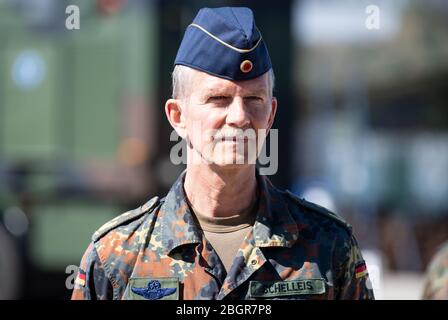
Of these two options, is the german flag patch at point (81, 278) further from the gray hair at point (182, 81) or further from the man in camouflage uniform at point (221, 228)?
the gray hair at point (182, 81)

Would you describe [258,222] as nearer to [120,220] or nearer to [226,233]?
[226,233]

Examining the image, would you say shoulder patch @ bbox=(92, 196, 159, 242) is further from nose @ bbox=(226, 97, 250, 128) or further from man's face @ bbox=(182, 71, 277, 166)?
nose @ bbox=(226, 97, 250, 128)

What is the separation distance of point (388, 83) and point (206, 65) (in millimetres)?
10215

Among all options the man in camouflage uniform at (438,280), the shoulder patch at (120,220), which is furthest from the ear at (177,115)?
the man in camouflage uniform at (438,280)

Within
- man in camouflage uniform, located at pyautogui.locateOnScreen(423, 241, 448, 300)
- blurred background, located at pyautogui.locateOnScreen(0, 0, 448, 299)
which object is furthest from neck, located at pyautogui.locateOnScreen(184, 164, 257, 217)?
blurred background, located at pyautogui.locateOnScreen(0, 0, 448, 299)

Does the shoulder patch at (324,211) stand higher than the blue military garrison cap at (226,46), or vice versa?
the blue military garrison cap at (226,46)

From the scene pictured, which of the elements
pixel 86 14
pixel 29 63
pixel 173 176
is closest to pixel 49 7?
pixel 86 14

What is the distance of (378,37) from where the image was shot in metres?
11.7

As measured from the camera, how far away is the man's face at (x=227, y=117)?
231 cm

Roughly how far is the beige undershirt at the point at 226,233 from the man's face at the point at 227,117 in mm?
202

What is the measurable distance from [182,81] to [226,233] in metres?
0.45

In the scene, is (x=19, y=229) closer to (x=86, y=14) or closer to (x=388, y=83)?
(x=86, y=14)

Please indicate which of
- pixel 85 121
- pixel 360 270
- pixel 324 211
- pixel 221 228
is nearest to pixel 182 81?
pixel 221 228

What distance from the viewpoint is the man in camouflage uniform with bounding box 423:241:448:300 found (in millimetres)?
3623
